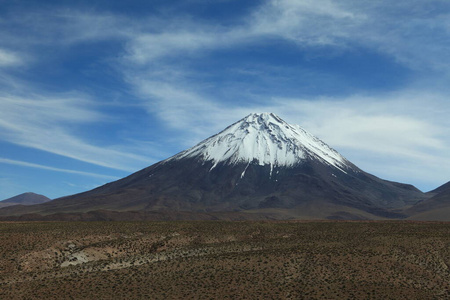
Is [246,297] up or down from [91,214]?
down

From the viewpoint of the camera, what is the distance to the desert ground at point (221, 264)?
47.4 metres

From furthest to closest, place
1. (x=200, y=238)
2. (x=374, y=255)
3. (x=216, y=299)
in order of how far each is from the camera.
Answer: (x=200, y=238) < (x=374, y=255) < (x=216, y=299)

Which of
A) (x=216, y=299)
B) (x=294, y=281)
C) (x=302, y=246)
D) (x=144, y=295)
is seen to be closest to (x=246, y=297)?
(x=216, y=299)

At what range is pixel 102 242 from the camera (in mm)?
67062

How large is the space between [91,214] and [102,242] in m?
107

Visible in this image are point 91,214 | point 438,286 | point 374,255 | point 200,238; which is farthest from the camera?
point 91,214

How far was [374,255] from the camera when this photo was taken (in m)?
56.7

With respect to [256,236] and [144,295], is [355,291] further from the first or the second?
[256,236]

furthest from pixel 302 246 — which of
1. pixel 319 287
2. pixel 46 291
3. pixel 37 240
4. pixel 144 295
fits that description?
pixel 37 240

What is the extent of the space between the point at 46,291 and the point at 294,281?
25.6 m

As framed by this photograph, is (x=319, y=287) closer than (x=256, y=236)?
Yes

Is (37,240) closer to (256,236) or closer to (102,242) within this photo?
(102,242)

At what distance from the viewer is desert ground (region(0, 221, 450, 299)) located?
1868 inches

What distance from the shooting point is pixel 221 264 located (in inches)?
2162
